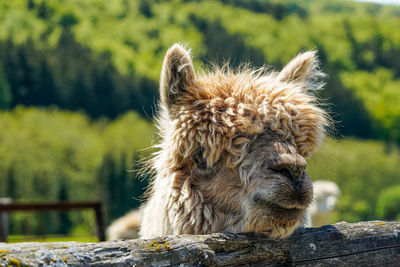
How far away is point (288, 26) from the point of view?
117 m

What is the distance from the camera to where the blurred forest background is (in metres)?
44.1

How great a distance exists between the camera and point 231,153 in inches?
113

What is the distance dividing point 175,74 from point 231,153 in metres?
0.74

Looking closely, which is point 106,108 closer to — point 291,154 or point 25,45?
point 25,45

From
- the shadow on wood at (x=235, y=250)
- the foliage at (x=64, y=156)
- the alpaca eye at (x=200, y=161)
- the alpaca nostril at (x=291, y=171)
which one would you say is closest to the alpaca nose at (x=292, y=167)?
the alpaca nostril at (x=291, y=171)

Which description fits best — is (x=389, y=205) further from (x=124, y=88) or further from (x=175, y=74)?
(x=175, y=74)

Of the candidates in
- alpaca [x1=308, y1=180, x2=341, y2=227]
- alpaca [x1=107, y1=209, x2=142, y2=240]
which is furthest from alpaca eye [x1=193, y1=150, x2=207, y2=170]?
alpaca [x1=308, y1=180, x2=341, y2=227]

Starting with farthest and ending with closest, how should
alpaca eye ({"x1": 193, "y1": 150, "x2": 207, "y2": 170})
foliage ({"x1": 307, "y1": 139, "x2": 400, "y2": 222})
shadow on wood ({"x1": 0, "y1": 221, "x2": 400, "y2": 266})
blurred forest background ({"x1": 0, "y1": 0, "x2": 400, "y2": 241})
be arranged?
foliage ({"x1": 307, "y1": 139, "x2": 400, "y2": 222}), blurred forest background ({"x1": 0, "y1": 0, "x2": 400, "y2": 241}), alpaca eye ({"x1": 193, "y1": 150, "x2": 207, "y2": 170}), shadow on wood ({"x1": 0, "y1": 221, "x2": 400, "y2": 266})

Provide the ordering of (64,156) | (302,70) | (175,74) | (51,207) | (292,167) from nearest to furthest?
(292,167), (175,74), (302,70), (51,207), (64,156)

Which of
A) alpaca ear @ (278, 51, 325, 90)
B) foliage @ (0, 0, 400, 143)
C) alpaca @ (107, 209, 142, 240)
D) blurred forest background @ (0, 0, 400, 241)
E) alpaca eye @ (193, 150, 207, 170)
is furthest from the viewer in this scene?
foliage @ (0, 0, 400, 143)

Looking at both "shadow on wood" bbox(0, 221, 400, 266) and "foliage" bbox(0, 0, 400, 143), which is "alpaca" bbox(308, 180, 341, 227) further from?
"foliage" bbox(0, 0, 400, 143)

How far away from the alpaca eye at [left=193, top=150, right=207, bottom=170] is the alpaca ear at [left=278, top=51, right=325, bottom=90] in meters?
1.07

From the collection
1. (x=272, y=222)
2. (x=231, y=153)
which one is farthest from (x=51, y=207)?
(x=272, y=222)

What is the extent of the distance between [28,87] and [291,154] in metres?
60.8
